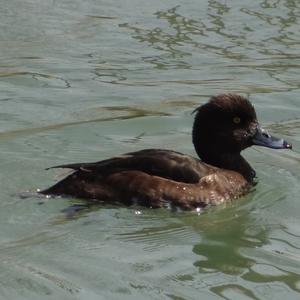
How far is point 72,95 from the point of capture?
1167cm

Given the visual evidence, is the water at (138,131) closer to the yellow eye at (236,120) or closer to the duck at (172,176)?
the duck at (172,176)

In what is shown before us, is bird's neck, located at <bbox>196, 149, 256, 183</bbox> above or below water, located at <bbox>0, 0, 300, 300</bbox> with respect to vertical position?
above

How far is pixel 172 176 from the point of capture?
8648mm

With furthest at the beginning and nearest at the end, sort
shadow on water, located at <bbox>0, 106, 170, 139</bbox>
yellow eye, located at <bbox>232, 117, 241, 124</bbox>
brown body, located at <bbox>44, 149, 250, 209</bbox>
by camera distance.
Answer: shadow on water, located at <bbox>0, 106, 170, 139</bbox> < yellow eye, located at <bbox>232, 117, 241, 124</bbox> < brown body, located at <bbox>44, 149, 250, 209</bbox>

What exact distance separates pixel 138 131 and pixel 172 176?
6.65 ft

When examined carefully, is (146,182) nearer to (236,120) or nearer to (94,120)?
(236,120)

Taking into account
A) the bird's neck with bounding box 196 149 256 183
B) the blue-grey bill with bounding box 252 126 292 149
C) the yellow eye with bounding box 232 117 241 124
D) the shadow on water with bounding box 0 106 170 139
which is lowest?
the shadow on water with bounding box 0 106 170 139

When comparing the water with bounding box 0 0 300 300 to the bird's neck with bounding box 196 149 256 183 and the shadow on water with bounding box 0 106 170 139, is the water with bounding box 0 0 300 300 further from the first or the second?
the bird's neck with bounding box 196 149 256 183

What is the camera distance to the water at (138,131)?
7250 millimetres

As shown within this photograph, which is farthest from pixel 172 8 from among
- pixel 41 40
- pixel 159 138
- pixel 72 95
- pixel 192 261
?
pixel 192 261

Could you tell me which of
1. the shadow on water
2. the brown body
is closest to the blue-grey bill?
the brown body

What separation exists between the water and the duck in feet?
0.40

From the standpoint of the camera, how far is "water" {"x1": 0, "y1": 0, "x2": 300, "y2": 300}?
7.25m

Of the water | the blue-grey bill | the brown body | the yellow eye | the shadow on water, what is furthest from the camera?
the shadow on water
